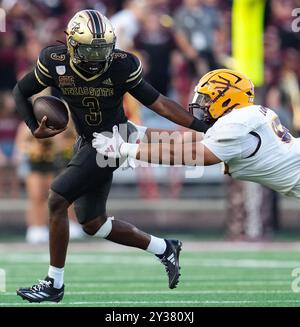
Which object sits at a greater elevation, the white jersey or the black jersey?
the black jersey

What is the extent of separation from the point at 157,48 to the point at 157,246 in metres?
6.07

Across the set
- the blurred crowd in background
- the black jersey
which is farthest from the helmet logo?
the blurred crowd in background

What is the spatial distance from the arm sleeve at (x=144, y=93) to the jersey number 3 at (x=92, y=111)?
0.83ft

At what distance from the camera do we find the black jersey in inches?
283

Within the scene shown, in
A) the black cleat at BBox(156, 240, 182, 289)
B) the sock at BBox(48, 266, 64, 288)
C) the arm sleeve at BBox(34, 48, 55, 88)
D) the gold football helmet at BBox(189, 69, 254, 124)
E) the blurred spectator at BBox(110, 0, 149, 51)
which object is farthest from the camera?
the blurred spectator at BBox(110, 0, 149, 51)

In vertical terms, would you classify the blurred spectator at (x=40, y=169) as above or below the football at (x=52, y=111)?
below

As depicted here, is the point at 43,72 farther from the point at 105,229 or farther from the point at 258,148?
the point at 258,148

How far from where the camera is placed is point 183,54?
13.4 metres

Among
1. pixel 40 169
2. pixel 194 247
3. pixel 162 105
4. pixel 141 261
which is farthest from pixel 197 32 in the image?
pixel 162 105

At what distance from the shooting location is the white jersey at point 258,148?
6562 millimetres

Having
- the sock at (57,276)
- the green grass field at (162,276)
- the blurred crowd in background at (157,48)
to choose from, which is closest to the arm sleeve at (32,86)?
the sock at (57,276)

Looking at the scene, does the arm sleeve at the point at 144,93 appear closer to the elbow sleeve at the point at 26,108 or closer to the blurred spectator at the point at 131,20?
the elbow sleeve at the point at 26,108

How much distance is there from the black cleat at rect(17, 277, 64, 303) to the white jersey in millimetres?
1369

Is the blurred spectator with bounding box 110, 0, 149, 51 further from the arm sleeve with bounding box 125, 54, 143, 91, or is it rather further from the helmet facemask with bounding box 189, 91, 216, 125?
the helmet facemask with bounding box 189, 91, 216, 125
